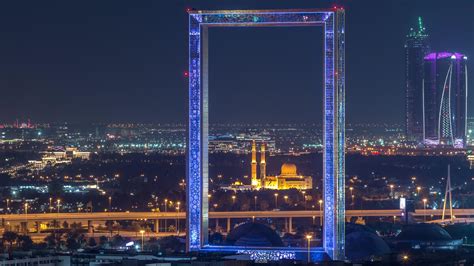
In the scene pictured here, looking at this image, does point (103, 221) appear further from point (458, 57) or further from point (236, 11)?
point (458, 57)

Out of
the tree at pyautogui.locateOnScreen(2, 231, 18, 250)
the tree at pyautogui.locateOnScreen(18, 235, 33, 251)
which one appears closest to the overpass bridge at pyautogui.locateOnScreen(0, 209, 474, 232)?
the tree at pyautogui.locateOnScreen(2, 231, 18, 250)

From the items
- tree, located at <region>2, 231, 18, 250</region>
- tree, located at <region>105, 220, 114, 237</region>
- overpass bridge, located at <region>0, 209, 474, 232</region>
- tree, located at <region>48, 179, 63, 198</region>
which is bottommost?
tree, located at <region>2, 231, 18, 250</region>

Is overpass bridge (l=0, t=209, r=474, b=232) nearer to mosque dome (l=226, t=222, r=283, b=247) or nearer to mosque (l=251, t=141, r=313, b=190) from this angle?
mosque dome (l=226, t=222, r=283, b=247)

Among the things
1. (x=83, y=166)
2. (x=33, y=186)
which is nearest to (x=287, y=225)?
(x=33, y=186)

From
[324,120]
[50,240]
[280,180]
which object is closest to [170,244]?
[50,240]

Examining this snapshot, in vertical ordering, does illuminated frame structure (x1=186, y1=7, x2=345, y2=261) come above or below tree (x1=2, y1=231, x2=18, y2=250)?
above

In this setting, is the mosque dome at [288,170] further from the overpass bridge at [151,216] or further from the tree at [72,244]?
the tree at [72,244]

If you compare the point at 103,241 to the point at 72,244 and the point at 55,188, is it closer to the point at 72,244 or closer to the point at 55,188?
the point at 72,244

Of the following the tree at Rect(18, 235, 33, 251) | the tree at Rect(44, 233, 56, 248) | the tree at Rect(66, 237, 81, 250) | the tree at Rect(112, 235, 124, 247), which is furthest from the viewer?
the tree at Rect(44, 233, 56, 248)
